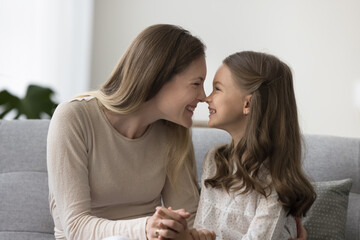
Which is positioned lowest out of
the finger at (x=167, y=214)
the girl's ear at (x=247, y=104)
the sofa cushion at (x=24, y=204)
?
the sofa cushion at (x=24, y=204)

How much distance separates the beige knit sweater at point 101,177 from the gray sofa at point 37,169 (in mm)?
312

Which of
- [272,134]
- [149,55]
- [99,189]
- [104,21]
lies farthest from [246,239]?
[104,21]

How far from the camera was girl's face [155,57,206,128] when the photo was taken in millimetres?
1757

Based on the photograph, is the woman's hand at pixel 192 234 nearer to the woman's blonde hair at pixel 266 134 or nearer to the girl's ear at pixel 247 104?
the woman's blonde hair at pixel 266 134

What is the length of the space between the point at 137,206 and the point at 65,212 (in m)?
0.33

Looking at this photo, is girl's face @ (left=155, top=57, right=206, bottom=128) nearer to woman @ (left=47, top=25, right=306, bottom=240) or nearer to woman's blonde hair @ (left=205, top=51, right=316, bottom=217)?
woman @ (left=47, top=25, right=306, bottom=240)

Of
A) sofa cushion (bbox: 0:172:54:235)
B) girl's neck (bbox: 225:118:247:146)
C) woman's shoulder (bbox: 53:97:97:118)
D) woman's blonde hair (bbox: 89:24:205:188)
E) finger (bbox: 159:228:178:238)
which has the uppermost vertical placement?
woman's blonde hair (bbox: 89:24:205:188)

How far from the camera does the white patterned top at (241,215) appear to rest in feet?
5.48

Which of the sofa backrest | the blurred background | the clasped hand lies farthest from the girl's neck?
the blurred background

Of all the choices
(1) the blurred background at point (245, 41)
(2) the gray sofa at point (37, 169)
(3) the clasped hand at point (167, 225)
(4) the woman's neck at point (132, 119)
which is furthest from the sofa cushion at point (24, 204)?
(1) the blurred background at point (245, 41)

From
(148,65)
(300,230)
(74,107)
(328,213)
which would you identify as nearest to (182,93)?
(148,65)

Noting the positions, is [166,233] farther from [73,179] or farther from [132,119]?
[132,119]

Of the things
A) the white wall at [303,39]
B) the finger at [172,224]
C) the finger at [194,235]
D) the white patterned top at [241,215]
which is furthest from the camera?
the white wall at [303,39]

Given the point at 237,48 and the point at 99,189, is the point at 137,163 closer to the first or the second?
the point at 99,189
